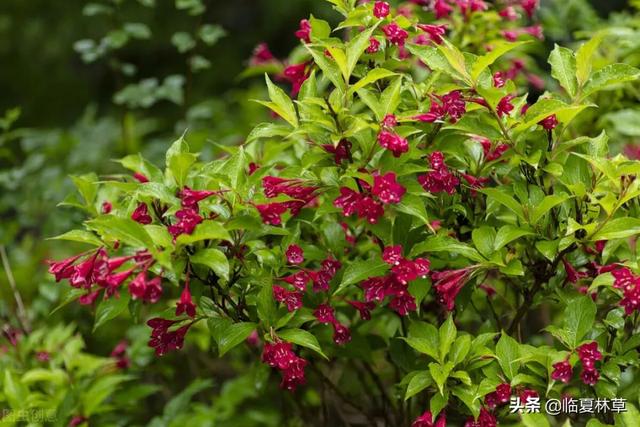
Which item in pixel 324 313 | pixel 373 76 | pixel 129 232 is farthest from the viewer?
pixel 324 313

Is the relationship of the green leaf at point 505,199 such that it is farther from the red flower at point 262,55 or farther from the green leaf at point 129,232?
the red flower at point 262,55

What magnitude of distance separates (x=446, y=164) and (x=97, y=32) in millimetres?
5709

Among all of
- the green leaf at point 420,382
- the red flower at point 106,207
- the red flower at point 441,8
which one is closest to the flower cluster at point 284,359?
the green leaf at point 420,382

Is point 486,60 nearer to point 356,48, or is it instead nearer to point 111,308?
point 356,48

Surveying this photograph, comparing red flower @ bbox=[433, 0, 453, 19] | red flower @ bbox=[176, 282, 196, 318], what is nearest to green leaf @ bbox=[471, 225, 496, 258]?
red flower @ bbox=[176, 282, 196, 318]

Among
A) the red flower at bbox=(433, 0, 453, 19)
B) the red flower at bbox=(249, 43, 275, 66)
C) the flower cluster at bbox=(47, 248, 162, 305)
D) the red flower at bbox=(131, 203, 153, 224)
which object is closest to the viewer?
the flower cluster at bbox=(47, 248, 162, 305)

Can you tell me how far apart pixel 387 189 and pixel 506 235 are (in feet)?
1.06

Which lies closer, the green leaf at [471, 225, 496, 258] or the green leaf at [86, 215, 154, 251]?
the green leaf at [86, 215, 154, 251]

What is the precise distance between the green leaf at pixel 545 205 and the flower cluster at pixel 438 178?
0.20 m

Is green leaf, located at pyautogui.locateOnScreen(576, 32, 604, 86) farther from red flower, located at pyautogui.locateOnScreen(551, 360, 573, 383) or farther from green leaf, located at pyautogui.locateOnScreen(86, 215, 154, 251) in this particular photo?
green leaf, located at pyautogui.locateOnScreen(86, 215, 154, 251)

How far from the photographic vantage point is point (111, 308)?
1955 millimetres

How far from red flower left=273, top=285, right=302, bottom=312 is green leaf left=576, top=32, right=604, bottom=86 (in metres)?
0.87

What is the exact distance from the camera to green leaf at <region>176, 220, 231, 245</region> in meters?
1.68

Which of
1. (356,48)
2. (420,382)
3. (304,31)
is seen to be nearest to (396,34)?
(356,48)
